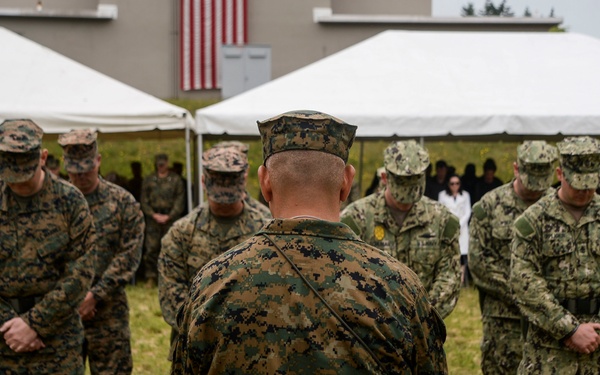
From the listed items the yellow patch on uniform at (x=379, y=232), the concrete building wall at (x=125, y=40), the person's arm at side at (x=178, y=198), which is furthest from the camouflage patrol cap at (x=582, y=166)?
the concrete building wall at (x=125, y=40)

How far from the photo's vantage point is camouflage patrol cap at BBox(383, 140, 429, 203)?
20.2ft

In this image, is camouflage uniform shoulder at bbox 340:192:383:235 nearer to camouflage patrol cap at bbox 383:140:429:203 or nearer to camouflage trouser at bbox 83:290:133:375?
camouflage patrol cap at bbox 383:140:429:203

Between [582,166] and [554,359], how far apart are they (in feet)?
3.93

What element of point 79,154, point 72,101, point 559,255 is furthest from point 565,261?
point 72,101

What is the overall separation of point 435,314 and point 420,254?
333cm

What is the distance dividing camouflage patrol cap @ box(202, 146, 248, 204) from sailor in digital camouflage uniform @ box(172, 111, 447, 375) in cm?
314

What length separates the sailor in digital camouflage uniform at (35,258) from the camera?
5516 millimetres

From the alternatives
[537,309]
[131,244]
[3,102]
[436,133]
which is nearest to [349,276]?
A: [537,309]

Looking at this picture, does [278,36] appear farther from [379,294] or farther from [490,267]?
[379,294]

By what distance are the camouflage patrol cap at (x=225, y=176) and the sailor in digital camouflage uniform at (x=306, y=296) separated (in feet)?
10.3

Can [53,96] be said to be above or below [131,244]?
above

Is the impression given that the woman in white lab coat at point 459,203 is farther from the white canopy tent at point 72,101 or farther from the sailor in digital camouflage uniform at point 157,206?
the white canopy tent at point 72,101

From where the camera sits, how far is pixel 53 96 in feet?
40.1

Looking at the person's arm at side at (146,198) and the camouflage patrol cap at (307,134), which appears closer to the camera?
the camouflage patrol cap at (307,134)
